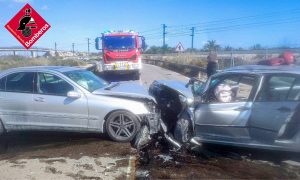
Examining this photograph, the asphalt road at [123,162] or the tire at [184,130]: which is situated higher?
the tire at [184,130]

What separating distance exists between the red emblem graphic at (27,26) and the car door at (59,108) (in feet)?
14.7

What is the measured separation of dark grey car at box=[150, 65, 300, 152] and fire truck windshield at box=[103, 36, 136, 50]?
51.3 ft

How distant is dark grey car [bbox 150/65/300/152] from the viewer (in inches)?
196

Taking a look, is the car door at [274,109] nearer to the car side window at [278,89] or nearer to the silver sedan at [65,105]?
the car side window at [278,89]

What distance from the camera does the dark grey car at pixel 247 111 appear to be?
4.98m

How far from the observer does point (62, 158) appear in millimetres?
5691

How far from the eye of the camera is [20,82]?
693 centimetres

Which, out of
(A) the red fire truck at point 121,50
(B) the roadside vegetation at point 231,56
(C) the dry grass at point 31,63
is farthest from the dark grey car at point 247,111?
(C) the dry grass at point 31,63

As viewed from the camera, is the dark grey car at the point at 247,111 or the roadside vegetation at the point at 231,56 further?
the roadside vegetation at the point at 231,56

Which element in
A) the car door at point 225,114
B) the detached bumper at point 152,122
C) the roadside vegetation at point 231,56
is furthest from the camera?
the roadside vegetation at point 231,56

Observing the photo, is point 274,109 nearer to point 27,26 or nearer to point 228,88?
point 228,88

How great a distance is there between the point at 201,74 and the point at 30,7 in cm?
1293

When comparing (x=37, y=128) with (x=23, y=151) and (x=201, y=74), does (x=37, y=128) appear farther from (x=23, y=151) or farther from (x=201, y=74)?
(x=201, y=74)

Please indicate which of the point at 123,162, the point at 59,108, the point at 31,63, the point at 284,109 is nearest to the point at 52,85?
the point at 59,108
